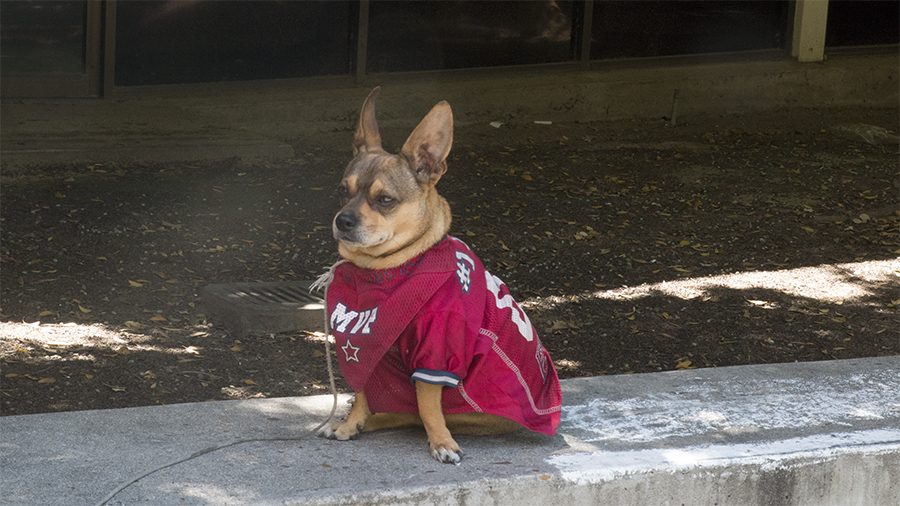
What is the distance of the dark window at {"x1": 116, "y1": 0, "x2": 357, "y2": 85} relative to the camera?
29.9 feet

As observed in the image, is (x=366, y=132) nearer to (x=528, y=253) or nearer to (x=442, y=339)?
(x=442, y=339)

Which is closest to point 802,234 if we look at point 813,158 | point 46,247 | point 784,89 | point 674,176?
point 674,176

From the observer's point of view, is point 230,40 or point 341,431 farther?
point 230,40

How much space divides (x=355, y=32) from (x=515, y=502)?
6357 millimetres

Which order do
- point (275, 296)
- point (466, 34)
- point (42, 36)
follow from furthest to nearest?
point (466, 34) < point (42, 36) < point (275, 296)

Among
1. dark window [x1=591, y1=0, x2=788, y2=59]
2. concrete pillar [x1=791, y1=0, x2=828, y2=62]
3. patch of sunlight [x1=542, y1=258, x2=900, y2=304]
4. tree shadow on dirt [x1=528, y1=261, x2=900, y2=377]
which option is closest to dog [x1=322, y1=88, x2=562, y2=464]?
tree shadow on dirt [x1=528, y1=261, x2=900, y2=377]

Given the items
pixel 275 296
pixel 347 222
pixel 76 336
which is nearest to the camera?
pixel 347 222

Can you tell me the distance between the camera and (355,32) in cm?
977

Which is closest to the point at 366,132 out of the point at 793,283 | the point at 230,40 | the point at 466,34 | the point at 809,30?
the point at 793,283

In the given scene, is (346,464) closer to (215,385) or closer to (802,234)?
(215,385)

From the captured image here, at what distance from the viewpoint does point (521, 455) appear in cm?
418

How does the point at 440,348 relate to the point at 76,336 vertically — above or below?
above

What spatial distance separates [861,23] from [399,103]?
4.61 m

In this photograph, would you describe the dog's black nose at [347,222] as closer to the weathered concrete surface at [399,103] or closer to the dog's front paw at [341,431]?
the dog's front paw at [341,431]
